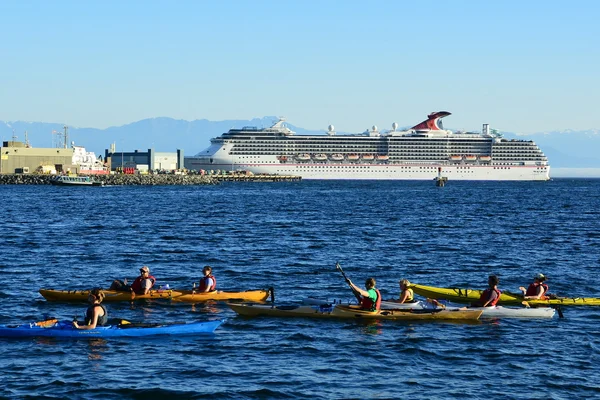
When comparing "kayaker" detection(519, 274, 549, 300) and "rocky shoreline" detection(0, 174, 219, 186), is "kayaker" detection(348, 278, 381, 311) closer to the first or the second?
"kayaker" detection(519, 274, 549, 300)

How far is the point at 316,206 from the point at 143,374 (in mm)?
61641

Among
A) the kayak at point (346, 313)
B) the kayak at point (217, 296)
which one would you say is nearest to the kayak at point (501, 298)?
the kayak at point (346, 313)

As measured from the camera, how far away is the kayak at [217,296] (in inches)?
988

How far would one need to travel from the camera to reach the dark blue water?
16891mm

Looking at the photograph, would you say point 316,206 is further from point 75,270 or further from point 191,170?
point 191,170

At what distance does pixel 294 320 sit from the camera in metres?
22.8

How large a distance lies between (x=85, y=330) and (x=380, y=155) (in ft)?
484

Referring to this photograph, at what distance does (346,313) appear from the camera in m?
22.7

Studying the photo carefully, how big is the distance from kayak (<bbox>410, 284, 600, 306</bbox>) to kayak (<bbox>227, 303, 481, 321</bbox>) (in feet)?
7.95

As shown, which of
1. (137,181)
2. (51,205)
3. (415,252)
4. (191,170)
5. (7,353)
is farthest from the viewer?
(191,170)

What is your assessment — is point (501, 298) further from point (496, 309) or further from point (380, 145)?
point (380, 145)

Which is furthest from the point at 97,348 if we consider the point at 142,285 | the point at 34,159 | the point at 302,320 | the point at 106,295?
the point at 34,159

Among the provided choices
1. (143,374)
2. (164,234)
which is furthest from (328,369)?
(164,234)

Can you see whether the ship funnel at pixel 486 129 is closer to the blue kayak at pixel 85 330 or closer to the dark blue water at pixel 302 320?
the dark blue water at pixel 302 320
